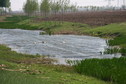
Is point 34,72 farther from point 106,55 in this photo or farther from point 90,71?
point 106,55

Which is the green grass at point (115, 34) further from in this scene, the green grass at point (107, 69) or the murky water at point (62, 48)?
the green grass at point (107, 69)

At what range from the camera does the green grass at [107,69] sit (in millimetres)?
15688

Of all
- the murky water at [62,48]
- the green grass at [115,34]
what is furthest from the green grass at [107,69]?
the green grass at [115,34]

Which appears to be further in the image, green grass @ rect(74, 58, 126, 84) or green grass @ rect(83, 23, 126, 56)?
green grass @ rect(83, 23, 126, 56)

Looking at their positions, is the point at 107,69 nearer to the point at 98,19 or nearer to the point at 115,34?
the point at 115,34

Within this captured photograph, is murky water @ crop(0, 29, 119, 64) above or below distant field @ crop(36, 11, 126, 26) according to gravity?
below

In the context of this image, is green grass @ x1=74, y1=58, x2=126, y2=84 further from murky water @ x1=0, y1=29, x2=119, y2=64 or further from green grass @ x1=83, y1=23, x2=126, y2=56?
green grass @ x1=83, y1=23, x2=126, y2=56

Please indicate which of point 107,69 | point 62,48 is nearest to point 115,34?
point 62,48

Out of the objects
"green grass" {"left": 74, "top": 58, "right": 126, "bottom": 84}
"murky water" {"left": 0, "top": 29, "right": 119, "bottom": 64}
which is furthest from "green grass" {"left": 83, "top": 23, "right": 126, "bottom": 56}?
"green grass" {"left": 74, "top": 58, "right": 126, "bottom": 84}

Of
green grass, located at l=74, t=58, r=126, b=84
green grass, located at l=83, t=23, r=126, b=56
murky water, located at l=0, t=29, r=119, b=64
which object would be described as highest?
green grass, located at l=74, t=58, r=126, b=84

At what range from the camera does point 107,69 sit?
17266 millimetres

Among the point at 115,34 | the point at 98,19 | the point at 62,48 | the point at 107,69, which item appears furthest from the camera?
the point at 98,19

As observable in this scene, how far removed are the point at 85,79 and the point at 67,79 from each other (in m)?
1.19

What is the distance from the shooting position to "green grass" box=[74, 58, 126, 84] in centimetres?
1569
